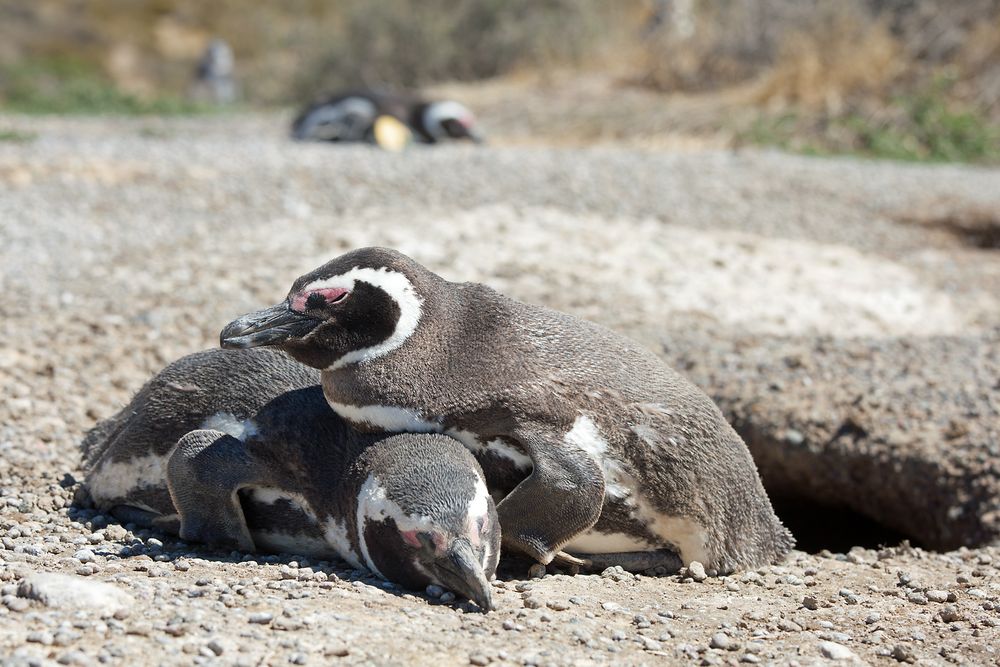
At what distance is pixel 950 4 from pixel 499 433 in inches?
505

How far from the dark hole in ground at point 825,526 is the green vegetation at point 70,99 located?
13449mm

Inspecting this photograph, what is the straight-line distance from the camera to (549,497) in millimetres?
3207

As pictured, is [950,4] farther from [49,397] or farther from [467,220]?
[49,397]

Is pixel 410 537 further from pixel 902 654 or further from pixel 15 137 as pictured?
pixel 15 137

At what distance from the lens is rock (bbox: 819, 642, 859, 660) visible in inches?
115

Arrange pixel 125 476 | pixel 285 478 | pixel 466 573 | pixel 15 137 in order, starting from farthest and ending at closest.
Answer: pixel 15 137 < pixel 125 476 < pixel 285 478 < pixel 466 573

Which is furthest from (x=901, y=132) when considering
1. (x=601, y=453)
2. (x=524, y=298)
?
(x=601, y=453)

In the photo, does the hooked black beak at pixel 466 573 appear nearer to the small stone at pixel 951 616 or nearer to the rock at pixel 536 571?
the rock at pixel 536 571

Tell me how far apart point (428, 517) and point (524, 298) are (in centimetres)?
339

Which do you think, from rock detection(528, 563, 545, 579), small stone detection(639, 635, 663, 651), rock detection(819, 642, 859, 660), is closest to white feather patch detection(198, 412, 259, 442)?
rock detection(528, 563, 545, 579)

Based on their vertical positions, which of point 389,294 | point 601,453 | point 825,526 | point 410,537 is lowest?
point 825,526

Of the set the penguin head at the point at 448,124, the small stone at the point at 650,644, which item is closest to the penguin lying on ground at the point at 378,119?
the penguin head at the point at 448,124

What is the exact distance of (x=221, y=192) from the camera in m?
8.12

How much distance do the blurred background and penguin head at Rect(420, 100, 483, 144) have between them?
2.63ft
